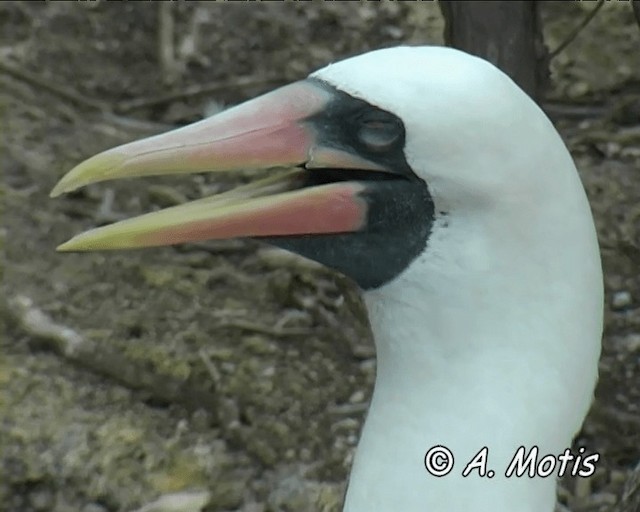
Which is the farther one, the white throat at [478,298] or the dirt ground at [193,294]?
the dirt ground at [193,294]

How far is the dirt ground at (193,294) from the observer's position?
10.2 ft

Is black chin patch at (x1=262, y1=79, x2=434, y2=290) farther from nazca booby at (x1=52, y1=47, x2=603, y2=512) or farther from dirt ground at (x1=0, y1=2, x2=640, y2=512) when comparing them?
dirt ground at (x1=0, y1=2, x2=640, y2=512)

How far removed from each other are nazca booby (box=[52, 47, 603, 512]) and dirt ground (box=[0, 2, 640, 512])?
53.9 inches

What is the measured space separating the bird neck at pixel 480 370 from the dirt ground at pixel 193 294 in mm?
1331

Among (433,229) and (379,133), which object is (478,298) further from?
(379,133)

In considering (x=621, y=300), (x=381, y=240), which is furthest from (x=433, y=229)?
(x=621, y=300)

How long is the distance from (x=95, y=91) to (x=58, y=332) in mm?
1174

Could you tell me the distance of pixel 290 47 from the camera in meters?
4.48

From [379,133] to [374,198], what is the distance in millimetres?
92

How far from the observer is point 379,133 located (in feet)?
5.21

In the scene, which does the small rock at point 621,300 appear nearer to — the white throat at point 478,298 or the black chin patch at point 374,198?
the white throat at point 478,298

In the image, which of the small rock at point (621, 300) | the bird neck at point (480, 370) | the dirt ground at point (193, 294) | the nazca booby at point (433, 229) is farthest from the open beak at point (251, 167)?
the small rock at point (621, 300)

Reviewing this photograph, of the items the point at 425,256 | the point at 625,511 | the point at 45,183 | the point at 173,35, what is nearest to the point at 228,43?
the point at 173,35

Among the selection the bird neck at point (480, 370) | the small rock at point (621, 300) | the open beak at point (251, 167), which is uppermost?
the open beak at point (251, 167)
